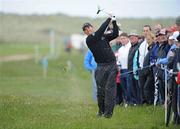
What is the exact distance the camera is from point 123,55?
2244 cm

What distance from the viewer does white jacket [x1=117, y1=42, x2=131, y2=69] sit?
22.4 meters

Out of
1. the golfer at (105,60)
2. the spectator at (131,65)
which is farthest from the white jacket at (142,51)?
the golfer at (105,60)

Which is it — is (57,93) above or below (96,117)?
below

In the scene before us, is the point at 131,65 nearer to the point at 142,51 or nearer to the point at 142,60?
the point at 142,60

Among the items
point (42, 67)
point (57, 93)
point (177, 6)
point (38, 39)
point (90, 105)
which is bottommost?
point (38, 39)

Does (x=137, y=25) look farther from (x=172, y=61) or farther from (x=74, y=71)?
(x=74, y=71)

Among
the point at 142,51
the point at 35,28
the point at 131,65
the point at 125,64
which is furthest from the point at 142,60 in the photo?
the point at 35,28

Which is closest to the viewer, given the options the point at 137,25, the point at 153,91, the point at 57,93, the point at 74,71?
the point at 153,91

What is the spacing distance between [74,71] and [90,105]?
84.6 feet

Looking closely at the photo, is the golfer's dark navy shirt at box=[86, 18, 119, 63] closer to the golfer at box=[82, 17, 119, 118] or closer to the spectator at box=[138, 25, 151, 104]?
the golfer at box=[82, 17, 119, 118]

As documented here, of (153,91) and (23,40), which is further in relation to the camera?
(23,40)

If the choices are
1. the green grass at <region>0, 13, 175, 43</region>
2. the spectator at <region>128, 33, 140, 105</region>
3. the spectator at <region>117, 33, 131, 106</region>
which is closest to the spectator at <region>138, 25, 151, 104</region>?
the spectator at <region>128, 33, 140, 105</region>

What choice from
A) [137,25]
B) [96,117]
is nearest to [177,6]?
[137,25]

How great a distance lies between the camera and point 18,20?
87.6m
